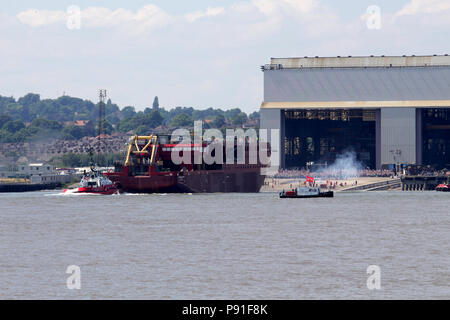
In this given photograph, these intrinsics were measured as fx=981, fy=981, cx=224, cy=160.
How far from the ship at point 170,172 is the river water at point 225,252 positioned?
4220 centimetres

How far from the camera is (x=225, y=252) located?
2781 inches

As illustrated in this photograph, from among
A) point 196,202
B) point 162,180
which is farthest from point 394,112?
point 196,202

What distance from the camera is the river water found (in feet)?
179

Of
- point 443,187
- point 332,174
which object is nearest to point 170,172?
point 332,174

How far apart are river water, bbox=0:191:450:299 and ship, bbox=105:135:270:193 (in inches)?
1661

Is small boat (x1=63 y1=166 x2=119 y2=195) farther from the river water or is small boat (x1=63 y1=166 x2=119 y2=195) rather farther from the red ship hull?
the river water

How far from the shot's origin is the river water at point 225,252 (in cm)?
5450

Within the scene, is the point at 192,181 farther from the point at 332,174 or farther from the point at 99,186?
the point at 332,174

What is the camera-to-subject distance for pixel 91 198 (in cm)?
15225

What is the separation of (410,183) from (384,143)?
14.5 meters

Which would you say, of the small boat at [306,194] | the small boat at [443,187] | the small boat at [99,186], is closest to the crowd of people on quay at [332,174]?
the small boat at [443,187]

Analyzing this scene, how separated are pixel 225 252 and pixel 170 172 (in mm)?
94807
